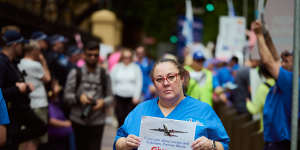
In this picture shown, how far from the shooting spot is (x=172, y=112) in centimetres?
394

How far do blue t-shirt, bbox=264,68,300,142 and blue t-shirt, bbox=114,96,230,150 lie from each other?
1322 millimetres

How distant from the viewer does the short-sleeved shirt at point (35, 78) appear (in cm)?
670

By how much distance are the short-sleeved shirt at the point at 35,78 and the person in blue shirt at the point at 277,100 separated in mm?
3167

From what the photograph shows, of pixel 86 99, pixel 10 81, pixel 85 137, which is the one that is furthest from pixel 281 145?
pixel 10 81

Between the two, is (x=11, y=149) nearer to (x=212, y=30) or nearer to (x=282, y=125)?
(x=282, y=125)

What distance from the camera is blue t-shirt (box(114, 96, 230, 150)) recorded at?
3857 millimetres

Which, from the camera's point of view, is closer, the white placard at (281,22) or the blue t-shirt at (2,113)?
the blue t-shirt at (2,113)

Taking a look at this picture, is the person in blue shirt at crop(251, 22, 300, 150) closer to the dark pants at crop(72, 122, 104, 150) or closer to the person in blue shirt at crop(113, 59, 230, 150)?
the person in blue shirt at crop(113, 59, 230, 150)

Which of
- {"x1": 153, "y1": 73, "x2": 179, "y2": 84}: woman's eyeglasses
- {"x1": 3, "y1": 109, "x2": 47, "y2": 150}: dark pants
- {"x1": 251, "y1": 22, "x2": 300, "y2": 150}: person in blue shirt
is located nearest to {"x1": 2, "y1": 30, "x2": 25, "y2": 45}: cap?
{"x1": 3, "y1": 109, "x2": 47, "y2": 150}: dark pants

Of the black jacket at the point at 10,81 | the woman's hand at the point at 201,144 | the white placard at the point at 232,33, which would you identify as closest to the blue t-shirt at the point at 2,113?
the black jacket at the point at 10,81

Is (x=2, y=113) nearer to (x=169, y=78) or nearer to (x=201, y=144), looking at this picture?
(x=169, y=78)

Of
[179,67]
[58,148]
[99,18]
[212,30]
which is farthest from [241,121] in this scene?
[212,30]

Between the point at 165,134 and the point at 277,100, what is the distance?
2041 mm

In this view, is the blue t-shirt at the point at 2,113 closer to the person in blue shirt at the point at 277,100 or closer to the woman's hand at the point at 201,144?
the woman's hand at the point at 201,144
